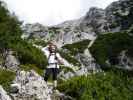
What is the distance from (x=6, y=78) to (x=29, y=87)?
3.36 ft

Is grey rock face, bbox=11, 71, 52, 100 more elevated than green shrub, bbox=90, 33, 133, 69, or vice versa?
grey rock face, bbox=11, 71, 52, 100

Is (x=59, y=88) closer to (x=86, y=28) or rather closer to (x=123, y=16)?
(x=123, y=16)

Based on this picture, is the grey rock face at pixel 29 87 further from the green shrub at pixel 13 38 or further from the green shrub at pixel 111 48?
the green shrub at pixel 111 48

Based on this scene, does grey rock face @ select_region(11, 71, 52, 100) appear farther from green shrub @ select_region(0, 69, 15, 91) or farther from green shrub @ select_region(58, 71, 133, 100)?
green shrub @ select_region(58, 71, 133, 100)

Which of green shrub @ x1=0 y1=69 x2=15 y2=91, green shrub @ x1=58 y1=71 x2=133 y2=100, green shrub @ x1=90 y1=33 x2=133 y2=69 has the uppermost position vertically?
green shrub @ x1=0 y1=69 x2=15 y2=91

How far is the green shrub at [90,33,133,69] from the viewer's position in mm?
94188

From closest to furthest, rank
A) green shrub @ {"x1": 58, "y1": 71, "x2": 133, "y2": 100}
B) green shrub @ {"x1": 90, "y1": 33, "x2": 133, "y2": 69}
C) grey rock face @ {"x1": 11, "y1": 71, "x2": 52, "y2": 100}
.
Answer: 1. green shrub @ {"x1": 58, "y1": 71, "x2": 133, "y2": 100}
2. grey rock face @ {"x1": 11, "y1": 71, "x2": 52, "y2": 100}
3. green shrub @ {"x1": 90, "y1": 33, "x2": 133, "y2": 69}

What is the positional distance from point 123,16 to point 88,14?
35.5 m

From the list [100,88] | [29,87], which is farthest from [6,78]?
[100,88]

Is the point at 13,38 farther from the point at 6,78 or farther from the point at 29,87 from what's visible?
the point at 29,87

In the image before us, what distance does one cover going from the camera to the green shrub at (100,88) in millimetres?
13148

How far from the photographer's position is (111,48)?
98625 millimetres

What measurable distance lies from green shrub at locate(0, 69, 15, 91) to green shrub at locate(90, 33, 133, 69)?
72912mm

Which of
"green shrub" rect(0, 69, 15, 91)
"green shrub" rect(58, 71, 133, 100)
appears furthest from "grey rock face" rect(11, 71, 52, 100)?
"green shrub" rect(58, 71, 133, 100)
